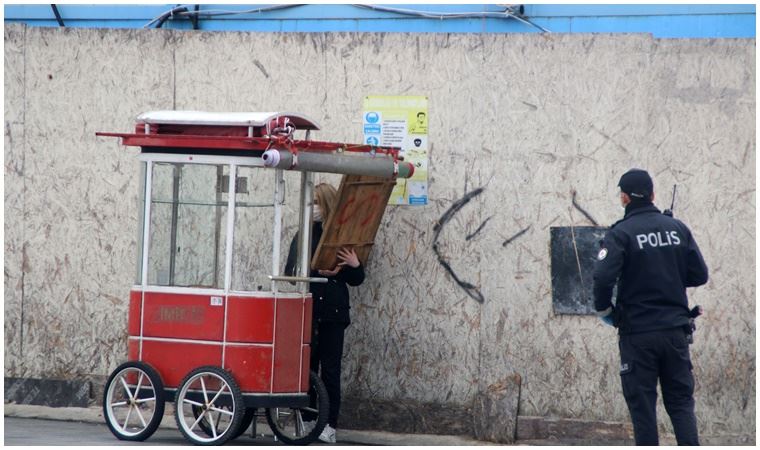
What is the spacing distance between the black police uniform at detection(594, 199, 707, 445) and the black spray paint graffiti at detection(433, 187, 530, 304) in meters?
1.94

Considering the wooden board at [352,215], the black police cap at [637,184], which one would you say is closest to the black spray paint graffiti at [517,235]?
the wooden board at [352,215]

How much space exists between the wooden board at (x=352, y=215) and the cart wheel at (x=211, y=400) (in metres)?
1.04

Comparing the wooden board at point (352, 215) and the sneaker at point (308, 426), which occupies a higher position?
the wooden board at point (352, 215)

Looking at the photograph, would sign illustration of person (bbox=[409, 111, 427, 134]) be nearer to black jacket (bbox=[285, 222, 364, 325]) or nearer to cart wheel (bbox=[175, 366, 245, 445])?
black jacket (bbox=[285, 222, 364, 325])

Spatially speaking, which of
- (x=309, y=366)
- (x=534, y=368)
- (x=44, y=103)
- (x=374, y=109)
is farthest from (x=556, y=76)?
(x=44, y=103)

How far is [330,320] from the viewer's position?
8945 mm

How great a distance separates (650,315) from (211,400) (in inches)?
115

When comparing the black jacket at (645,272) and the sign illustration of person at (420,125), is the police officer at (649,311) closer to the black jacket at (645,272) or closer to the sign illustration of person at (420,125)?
the black jacket at (645,272)

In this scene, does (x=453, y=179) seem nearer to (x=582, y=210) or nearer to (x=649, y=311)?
(x=582, y=210)

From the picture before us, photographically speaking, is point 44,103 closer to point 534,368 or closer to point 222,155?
point 222,155

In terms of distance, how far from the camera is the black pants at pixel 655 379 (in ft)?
24.1

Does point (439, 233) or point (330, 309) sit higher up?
point (439, 233)

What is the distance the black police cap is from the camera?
24.6ft

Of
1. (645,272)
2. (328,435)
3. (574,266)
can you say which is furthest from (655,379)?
(328,435)
